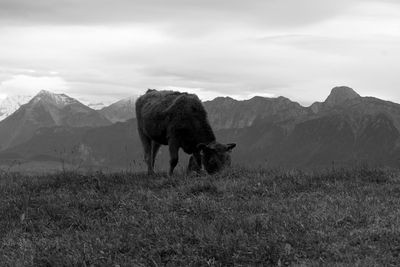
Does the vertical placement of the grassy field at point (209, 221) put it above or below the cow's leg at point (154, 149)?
below

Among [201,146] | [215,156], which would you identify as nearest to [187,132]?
[201,146]

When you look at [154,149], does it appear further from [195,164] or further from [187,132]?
[187,132]

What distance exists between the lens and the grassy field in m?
8.33

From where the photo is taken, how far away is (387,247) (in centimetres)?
815

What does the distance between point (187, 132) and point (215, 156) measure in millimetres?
1488

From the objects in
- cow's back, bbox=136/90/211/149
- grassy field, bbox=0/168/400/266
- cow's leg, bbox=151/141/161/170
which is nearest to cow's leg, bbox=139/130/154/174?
cow's leg, bbox=151/141/161/170

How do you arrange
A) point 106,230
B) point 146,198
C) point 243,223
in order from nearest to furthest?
point 243,223
point 106,230
point 146,198

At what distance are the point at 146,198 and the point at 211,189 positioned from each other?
1699 millimetres

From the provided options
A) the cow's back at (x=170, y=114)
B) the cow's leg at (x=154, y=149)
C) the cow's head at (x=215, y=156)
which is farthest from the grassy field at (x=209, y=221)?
the cow's leg at (x=154, y=149)

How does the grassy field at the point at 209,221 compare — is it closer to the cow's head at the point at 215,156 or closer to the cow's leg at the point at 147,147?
the cow's head at the point at 215,156

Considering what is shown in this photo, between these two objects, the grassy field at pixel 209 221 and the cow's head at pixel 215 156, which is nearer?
the grassy field at pixel 209 221

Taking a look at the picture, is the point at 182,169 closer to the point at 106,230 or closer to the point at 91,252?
the point at 106,230

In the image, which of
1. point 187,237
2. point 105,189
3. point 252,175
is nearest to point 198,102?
point 252,175

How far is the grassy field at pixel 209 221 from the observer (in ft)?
27.3
